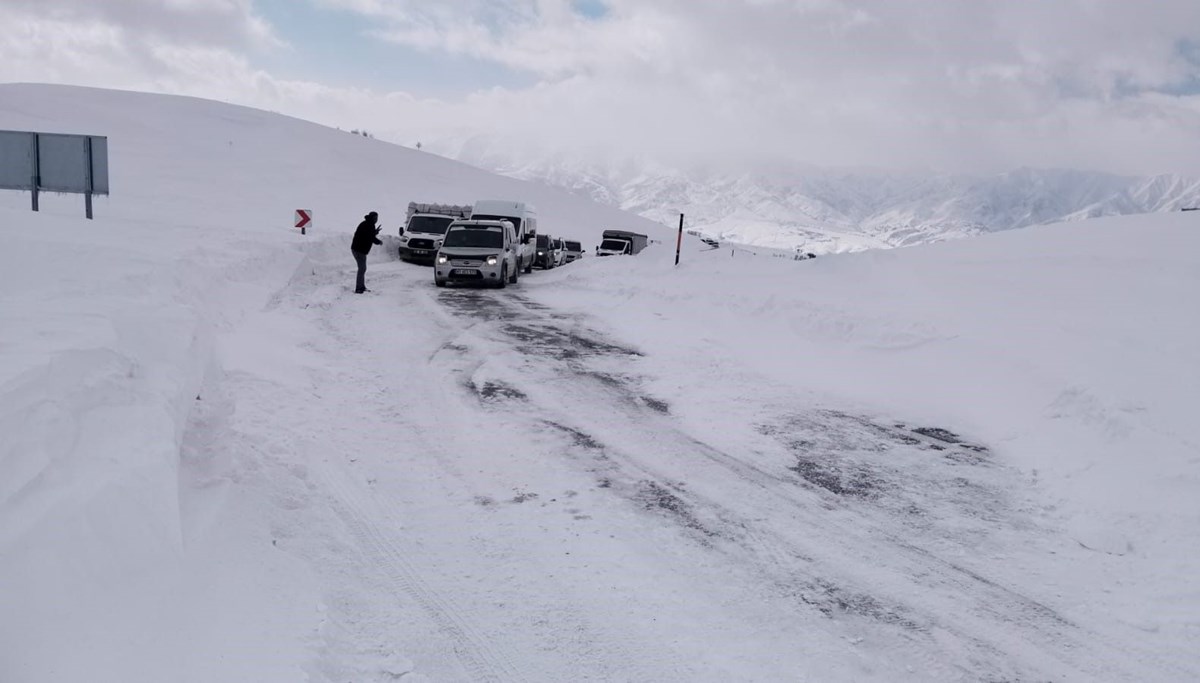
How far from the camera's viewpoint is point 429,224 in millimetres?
27906

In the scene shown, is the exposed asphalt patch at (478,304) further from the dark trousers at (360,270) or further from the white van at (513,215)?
the white van at (513,215)

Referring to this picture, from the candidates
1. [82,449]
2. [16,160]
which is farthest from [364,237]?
[82,449]

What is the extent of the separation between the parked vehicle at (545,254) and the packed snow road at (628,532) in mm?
22582

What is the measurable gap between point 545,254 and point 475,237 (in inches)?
418

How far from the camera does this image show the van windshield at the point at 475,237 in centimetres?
2105

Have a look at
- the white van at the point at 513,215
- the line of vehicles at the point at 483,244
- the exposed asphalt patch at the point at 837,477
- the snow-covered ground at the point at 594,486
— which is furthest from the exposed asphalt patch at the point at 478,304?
the exposed asphalt patch at the point at 837,477

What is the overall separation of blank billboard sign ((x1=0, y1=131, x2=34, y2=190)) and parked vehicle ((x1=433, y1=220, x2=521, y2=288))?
9.23m

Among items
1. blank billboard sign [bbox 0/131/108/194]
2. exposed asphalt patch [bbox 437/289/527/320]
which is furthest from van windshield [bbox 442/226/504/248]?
blank billboard sign [bbox 0/131/108/194]

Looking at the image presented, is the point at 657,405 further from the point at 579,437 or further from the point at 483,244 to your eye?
the point at 483,244

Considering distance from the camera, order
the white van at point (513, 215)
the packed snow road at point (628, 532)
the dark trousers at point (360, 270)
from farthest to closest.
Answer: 1. the white van at point (513, 215)
2. the dark trousers at point (360, 270)
3. the packed snow road at point (628, 532)

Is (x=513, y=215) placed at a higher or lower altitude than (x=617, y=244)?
higher

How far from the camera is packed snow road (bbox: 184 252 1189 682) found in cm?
387

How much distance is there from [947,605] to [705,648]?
1.69 m

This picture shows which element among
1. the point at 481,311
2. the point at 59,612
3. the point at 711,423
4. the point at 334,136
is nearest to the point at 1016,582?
the point at 711,423
